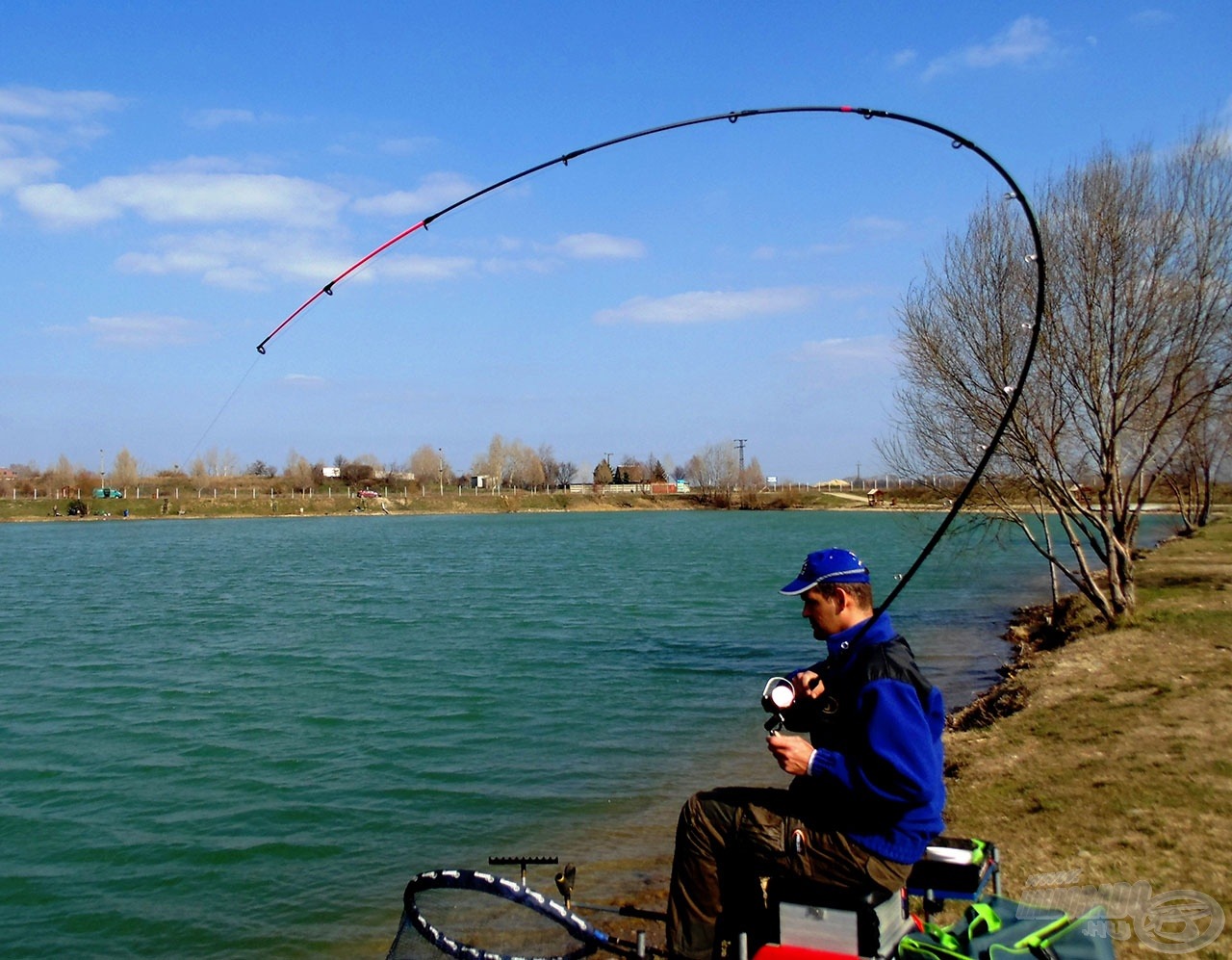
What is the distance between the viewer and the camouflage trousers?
4434 mm

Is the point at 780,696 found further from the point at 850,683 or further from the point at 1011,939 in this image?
the point at 1011,939

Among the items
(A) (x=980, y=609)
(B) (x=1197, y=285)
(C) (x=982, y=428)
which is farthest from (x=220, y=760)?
(A) (x=980, y=609)

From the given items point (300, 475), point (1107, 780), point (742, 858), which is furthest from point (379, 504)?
point (742, 858)

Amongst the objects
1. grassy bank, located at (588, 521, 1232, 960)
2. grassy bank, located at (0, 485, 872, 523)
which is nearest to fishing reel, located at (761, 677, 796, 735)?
grassy bank, located at (588, 521, 1232, 960)

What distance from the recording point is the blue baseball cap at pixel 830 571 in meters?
4.82

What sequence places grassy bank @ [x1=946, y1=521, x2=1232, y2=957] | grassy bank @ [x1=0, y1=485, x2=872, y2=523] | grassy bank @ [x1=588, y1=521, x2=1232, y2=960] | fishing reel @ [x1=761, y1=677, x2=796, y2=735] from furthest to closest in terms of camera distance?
1. grassy bank @ [x1=0, y1=485, x2=872, y2=523]
2. grassy bank @ [x1=946, y1=521, x2=1232, y2=957]
3. grassy bank @ [x1=588, y1=521, x2=1232, y2=960]
4. fishing reel @ [x1=761, y1=677, x2=796, y2=735]

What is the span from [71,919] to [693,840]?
25.8ft

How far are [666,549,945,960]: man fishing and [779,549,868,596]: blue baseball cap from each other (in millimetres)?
250

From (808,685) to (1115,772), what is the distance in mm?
6217

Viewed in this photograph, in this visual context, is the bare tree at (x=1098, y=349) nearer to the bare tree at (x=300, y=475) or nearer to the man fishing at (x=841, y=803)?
the man fishing at (x=841, y=803)

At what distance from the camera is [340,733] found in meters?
16.3

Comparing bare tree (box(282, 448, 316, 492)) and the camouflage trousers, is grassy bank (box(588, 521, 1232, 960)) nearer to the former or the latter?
the camouflage trousers

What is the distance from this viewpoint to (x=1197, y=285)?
18.4 meters

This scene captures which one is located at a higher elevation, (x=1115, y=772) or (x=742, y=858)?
(x=742, y=858)
